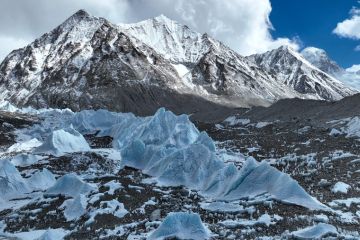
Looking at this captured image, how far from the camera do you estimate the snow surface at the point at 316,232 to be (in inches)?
906

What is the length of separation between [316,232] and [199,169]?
16.3 m

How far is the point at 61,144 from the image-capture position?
60.0 metres

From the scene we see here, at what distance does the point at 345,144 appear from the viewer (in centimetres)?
5219

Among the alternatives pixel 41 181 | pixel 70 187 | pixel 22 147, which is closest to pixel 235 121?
pixel 22 147

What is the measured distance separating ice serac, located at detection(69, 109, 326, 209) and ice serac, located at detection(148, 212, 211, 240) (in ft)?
22.3

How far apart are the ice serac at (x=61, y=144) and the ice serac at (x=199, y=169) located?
7555 millimetres

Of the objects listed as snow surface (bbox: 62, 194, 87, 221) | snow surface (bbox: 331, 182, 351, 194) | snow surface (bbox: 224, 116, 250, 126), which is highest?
snow surface (bbox: 224, 116, 250, 126)

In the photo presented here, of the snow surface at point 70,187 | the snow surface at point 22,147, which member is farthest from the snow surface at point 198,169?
the snow surface at point 22,147

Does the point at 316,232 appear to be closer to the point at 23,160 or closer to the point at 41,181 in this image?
the point at 41,181

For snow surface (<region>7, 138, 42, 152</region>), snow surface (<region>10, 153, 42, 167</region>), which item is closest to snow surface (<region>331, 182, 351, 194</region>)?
snow surface (<region>10, 153, 42, 167</region>)

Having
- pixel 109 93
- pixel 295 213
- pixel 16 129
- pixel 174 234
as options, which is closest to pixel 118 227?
pixel 174 234

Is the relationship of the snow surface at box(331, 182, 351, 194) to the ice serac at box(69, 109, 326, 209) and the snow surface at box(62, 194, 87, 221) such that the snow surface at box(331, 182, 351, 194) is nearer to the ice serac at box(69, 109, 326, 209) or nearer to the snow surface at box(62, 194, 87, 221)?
the ice serac at box(69, 109, 326, 209)

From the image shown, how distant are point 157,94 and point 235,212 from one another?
161 meters

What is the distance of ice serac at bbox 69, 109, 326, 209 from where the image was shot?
30484mm
